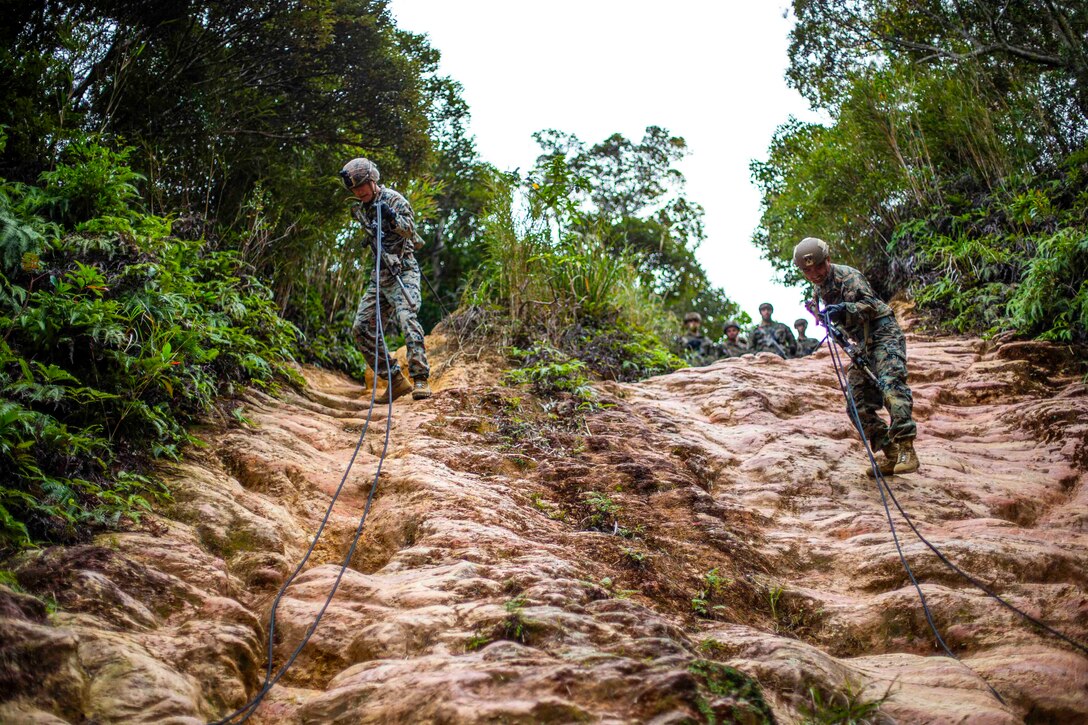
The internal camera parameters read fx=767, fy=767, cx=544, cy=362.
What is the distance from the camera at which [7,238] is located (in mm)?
4285

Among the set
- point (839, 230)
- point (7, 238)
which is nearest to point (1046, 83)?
point (839, 230)

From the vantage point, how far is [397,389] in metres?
6.62

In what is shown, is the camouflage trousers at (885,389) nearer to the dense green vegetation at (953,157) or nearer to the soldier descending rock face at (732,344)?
the dense green vegetation at (953,157)

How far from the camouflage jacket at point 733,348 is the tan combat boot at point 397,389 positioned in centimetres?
679

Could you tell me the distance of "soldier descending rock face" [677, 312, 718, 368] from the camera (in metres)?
11.8

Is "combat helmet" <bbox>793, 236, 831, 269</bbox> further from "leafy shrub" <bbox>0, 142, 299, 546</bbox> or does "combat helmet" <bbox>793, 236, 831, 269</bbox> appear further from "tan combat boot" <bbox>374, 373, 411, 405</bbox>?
"leafy shrub" <bbox>0, 142, 299, 546</bbox>

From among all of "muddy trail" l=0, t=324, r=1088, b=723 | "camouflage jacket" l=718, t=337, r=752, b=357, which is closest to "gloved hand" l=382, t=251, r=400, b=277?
"muddy trail" l=0, t=324, r=1088, b=723

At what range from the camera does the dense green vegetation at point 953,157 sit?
29.7 ft

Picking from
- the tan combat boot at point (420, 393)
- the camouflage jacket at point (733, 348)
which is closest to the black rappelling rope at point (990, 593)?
the tan combat boot at point (420, 393)

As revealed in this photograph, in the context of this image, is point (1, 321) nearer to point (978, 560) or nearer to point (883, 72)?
point (978, 560)

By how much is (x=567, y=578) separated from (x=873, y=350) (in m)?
3.42

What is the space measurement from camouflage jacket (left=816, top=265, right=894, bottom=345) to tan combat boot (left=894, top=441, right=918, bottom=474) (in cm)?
84

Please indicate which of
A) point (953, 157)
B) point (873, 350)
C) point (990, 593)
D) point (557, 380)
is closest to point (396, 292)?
point (557, 380)

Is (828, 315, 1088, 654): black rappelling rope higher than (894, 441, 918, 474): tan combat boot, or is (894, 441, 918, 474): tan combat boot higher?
(894, 441, 918, 474): tan combat boot
